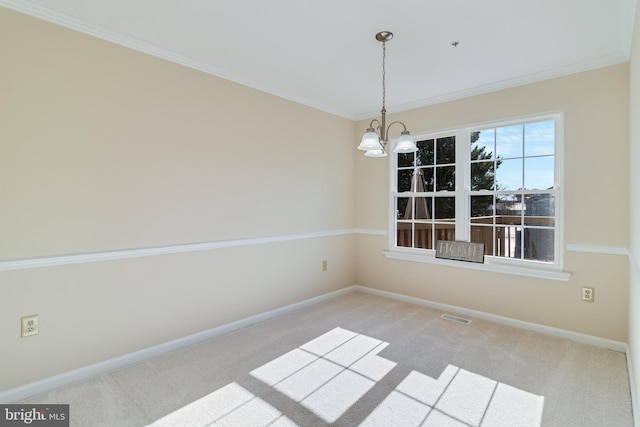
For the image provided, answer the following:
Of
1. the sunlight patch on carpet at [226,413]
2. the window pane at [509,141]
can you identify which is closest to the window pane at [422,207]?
the window pane at [509,141]

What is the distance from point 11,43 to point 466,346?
13.2 ft

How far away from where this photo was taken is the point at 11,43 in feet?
Answer: 6.55

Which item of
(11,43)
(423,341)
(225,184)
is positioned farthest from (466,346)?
(11,43)

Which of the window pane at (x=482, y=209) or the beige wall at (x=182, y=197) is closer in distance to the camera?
the beige wall at (x=182, y=197)

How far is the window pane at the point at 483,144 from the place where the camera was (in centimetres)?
346

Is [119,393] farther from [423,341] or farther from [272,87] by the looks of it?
[272,87]

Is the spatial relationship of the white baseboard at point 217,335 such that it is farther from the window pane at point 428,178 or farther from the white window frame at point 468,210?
the window pane at point 428,178

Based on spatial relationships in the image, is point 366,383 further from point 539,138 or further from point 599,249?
point 539,138

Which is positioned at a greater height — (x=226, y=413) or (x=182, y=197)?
(x=182, y=197)

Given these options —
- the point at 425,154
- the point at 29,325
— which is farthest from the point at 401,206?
the point at 29,325

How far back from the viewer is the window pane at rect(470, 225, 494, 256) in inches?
137

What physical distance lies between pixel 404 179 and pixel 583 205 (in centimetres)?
188

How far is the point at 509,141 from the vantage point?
334cm

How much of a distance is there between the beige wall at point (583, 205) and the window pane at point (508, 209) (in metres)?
0.42
